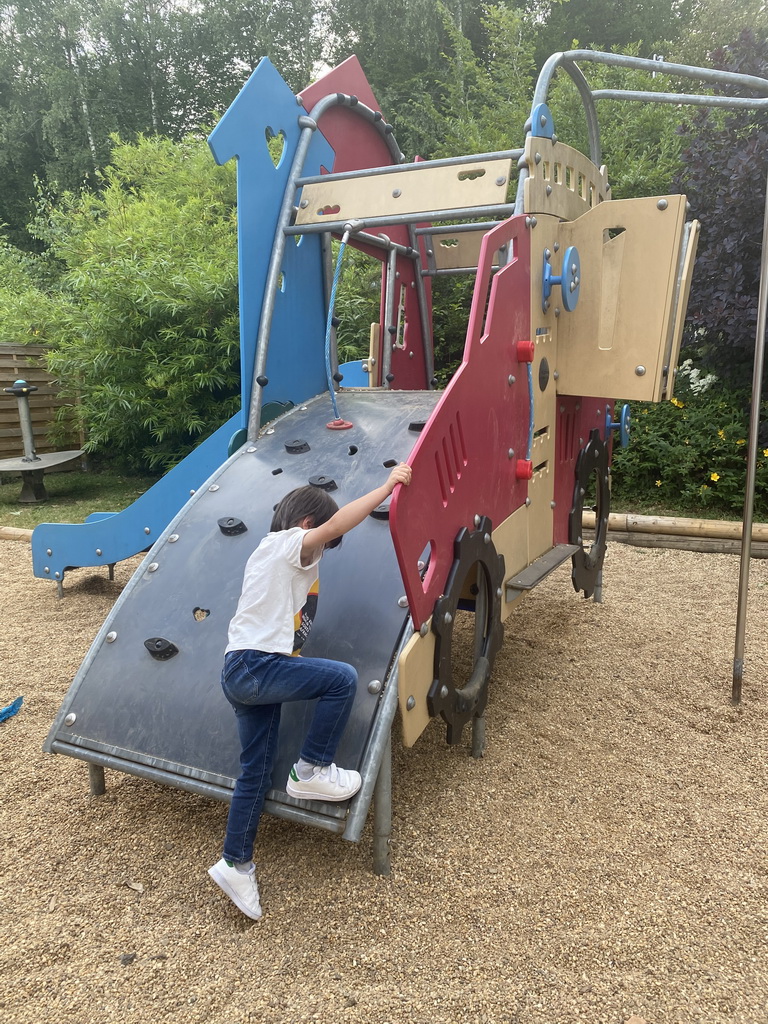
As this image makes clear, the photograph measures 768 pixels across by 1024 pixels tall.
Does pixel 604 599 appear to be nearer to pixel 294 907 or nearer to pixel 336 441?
pixel 336 441

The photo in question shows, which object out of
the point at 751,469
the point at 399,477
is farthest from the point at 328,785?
the point at 751,469

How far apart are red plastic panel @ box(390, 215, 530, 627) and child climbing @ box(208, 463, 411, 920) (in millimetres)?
151

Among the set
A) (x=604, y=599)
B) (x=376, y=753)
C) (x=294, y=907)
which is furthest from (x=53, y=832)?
(x=604, y=599)

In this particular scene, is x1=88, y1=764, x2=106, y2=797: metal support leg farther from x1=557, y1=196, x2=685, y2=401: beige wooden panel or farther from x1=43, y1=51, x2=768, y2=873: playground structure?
x1=557, y1=196, x2=685, y2=401: beige wooden panel

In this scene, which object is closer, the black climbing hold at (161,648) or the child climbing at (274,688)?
the child climbing at (274,688)

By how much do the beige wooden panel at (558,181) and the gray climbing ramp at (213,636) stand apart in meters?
1.06

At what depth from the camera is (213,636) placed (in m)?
2.47

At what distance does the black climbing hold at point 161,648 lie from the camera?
244cm

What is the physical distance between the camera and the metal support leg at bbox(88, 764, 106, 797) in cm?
254

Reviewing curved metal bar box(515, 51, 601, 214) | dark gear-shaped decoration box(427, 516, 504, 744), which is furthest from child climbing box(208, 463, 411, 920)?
curved metal bar box(515, 51, 601, 214)

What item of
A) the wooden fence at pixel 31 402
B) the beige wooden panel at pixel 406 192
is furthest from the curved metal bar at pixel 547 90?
the wooden fence at pixel 31 402

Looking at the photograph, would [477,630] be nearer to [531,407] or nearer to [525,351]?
[531,407]

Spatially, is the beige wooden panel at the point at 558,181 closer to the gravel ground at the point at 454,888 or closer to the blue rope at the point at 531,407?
the blue rope at the point at 531,407

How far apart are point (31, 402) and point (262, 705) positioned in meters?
8.46
